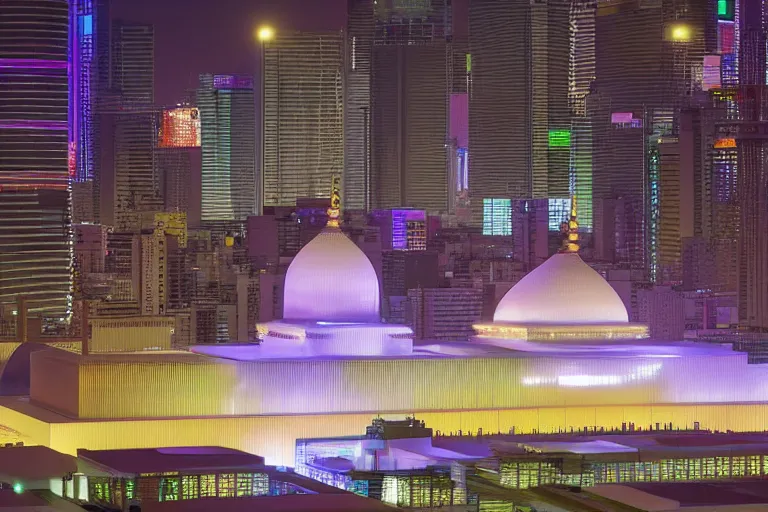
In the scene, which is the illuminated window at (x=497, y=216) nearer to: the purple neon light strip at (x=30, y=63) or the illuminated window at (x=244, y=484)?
the purple neon light strip at (x=30, y=63)

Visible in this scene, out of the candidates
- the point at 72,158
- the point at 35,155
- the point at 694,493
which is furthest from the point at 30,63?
the point at 694,493

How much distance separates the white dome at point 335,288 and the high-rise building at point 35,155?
184ft

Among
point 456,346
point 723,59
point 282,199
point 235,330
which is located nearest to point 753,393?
point 456,346

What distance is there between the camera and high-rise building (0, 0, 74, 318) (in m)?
132

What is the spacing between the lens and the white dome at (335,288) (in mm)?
75750

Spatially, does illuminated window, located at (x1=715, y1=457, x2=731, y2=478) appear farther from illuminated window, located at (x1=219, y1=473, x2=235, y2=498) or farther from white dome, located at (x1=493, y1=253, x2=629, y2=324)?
white dome, located at (x1=493, y1=253, x2=629, y2=324)

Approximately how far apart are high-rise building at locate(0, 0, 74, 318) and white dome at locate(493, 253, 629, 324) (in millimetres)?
54687

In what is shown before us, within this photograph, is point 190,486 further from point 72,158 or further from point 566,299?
point 72,158

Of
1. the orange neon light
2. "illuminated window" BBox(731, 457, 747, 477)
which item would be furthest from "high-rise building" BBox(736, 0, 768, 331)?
"illuminated window" BBox(731, 457, 747, 477)

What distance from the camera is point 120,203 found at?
6841 inches

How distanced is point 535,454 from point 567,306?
20528 mm

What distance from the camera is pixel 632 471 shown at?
59875 mm

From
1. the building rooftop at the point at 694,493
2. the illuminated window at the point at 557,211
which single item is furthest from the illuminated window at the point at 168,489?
the illuminated window at the point at 557,211

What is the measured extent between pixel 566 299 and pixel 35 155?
61708 mm
